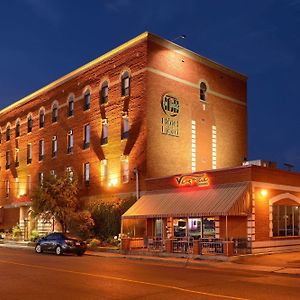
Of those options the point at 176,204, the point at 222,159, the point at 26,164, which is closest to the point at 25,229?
the point at 26,164

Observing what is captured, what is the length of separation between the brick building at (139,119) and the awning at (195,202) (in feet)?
9.99

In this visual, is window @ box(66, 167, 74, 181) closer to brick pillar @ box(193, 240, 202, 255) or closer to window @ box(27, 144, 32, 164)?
window @ box(27, 144, 32, 164)

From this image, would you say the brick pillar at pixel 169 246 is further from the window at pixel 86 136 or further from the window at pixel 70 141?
the window at pixel 70 141

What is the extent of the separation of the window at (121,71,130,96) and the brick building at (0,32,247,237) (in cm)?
8

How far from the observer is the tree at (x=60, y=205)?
131 ft

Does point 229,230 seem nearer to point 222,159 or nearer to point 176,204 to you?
point 176,204

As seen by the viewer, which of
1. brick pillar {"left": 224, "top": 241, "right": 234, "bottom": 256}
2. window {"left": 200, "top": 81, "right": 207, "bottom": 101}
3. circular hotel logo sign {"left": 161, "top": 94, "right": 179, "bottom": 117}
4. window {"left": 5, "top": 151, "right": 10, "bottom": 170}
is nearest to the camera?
brick pillar {"left": 224, "top": 241, "right": 234, "bottom": 256}

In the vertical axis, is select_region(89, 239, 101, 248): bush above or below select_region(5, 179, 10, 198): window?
below

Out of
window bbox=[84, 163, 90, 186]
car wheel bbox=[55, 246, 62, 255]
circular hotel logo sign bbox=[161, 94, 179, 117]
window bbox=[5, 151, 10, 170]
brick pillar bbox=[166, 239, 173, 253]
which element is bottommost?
car wheel bbox=[55, 246, 62, 255]

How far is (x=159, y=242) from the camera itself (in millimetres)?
32250

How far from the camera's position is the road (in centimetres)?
1352

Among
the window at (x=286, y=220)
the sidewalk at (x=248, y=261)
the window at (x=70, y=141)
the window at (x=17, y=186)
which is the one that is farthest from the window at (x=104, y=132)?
the window at (x=17, y=186)

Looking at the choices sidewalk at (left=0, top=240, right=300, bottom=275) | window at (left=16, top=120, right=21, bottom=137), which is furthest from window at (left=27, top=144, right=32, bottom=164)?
sidewalk at (left=0, top=240, right=300, bottom=275)

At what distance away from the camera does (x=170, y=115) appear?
41000 mm
